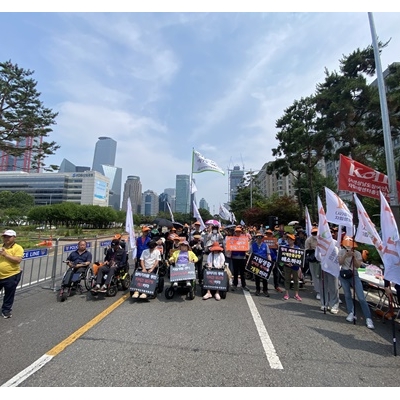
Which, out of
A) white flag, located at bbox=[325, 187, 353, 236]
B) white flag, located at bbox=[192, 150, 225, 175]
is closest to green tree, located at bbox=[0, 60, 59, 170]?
white flag, located at bbox=[192, 150, 225, 175]

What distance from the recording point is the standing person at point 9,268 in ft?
15.4

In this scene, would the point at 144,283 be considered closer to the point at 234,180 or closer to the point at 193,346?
the point at 193,346

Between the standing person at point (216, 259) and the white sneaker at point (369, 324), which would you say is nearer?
the white sneaker at point (369, 324)

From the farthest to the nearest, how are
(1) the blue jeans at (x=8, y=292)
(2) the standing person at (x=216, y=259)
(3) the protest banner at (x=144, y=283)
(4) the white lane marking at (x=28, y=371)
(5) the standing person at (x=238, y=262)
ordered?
1. (5) the standing person at (x=238, y=262)
2. (2) the standing person at (x=216, y=259)
3. (3) the protest banner at (x=144, y=283)
4. (1) the blue jeans at (x=8, y=292)
5. (4) the white lane marking at (x=28, y=371)

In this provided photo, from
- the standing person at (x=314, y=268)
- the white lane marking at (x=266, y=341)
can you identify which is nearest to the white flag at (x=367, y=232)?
the standing person at (x=314, y=268)

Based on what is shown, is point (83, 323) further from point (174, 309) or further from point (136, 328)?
point (174, 309)

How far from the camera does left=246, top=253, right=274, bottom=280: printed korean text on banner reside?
627 centimetres

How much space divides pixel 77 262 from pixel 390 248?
21.7 feet

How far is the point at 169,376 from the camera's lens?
2766 millimetres

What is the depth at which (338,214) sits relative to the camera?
5.48 meters

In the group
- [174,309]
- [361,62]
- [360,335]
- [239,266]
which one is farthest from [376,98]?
[174,309]

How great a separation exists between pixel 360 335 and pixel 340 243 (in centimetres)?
A: 198

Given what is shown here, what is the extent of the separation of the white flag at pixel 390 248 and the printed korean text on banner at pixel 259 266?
8.55 feet

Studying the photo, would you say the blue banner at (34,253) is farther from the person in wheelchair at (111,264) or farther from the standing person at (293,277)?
the standing person at (293,277)
